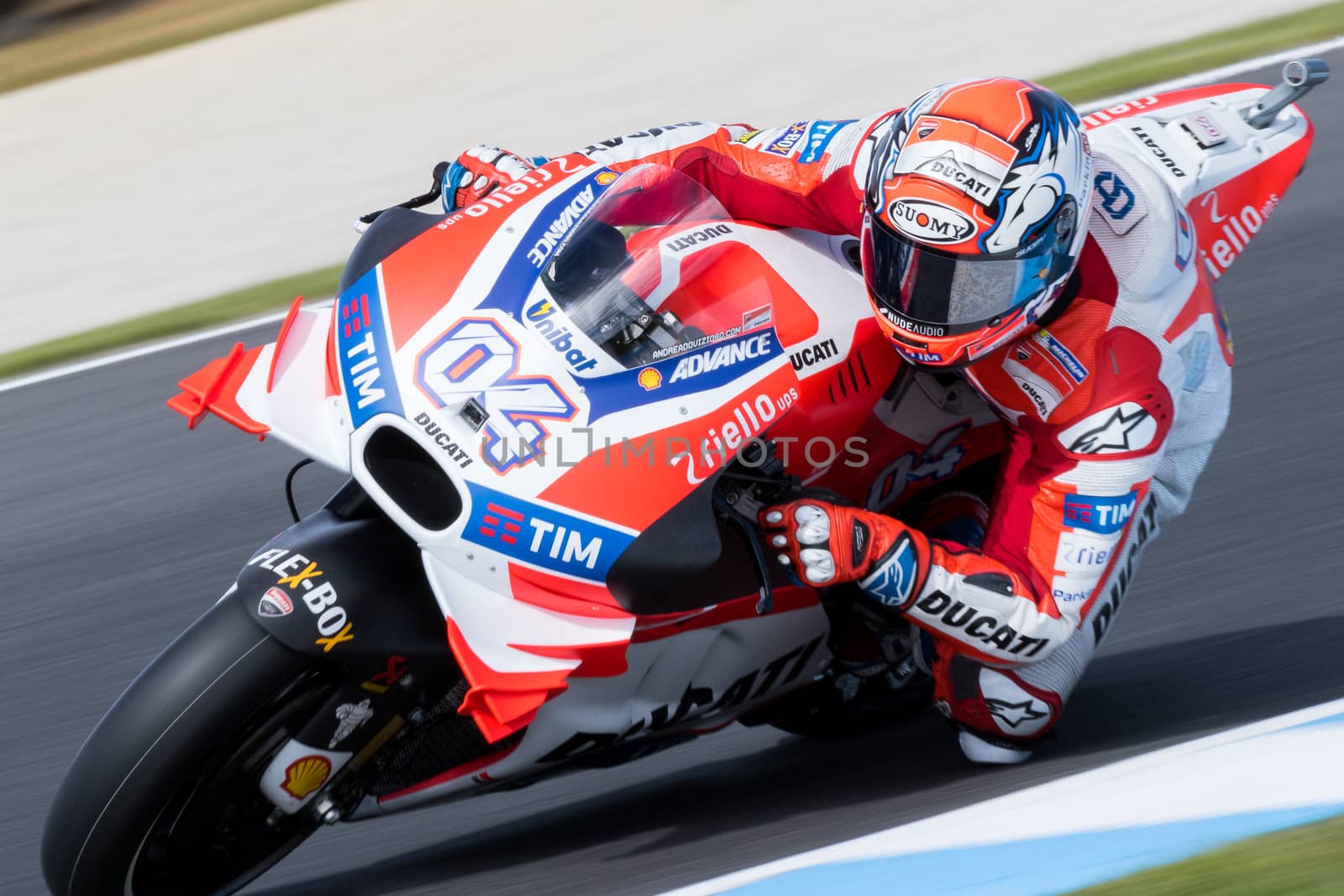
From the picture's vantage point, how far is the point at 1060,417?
3457 mm

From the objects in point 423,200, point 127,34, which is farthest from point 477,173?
point 127,34

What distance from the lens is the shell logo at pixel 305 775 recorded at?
319 centimetres

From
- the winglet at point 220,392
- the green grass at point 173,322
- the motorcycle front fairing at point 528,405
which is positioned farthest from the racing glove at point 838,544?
the green grass at point 173,322

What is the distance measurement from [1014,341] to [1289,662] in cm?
149

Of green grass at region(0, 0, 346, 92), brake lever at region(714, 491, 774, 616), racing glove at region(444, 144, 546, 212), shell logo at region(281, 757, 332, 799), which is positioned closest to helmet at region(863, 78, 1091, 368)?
Result: brake lever at region(714, 491, 774, 616)

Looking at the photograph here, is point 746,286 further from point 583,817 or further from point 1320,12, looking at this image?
point 1320,12

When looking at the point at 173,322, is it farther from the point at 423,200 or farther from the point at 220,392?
the point at 220,392

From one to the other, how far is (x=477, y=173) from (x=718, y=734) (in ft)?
5.47

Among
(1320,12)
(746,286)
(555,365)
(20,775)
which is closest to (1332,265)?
(1320,12)

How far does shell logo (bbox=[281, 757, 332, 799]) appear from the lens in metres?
3.19

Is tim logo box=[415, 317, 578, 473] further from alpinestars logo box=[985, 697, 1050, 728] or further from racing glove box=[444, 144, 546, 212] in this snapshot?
alpinestars logo box=[985, 697, 1050, 728]

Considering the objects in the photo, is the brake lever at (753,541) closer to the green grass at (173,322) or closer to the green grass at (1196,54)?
the green grass at (173,322)

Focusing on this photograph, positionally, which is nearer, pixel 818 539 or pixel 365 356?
pixel 365 356

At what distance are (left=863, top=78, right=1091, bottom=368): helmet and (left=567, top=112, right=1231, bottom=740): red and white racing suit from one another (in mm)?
198
